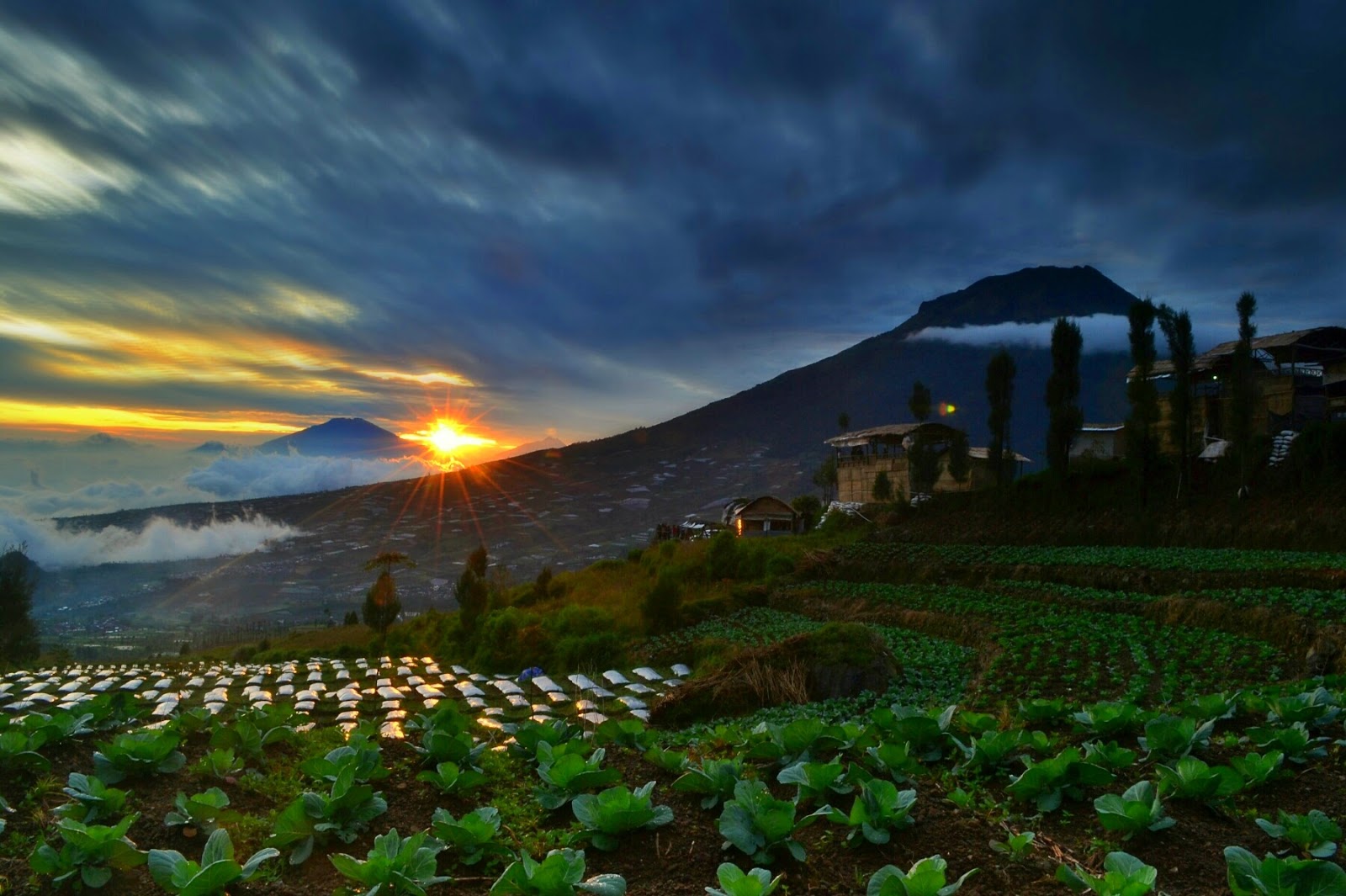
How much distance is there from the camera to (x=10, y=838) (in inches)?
139

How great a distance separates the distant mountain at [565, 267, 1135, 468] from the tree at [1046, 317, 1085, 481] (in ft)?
372

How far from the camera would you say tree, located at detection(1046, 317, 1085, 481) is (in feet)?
106

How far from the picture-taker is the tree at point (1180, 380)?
2778 cm

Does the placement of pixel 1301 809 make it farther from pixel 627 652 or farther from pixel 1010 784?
pixel 627 652

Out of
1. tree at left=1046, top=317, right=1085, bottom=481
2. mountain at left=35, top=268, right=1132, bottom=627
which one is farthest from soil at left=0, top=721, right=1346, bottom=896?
mountain at left=35, top=268, right=1132, bottom=627

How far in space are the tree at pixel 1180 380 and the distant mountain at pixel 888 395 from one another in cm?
11696

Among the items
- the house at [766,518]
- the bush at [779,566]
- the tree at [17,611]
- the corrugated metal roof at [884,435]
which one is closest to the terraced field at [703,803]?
the bush at [779,566]

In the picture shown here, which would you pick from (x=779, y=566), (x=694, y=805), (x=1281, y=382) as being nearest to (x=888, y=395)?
(x=1281, y=382)

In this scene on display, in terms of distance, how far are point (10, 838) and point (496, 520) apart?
6731 inches

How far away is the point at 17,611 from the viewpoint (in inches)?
1876

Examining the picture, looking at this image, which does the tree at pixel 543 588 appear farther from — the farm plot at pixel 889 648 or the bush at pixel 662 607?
the farm plot at pixel 889 648

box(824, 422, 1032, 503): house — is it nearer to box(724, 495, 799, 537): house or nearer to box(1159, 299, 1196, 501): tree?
box(724, 495, 799, 537): house

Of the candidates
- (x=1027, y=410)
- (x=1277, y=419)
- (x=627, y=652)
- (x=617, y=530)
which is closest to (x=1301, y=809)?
(x=627, y=652)

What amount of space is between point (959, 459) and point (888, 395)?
12927cm
